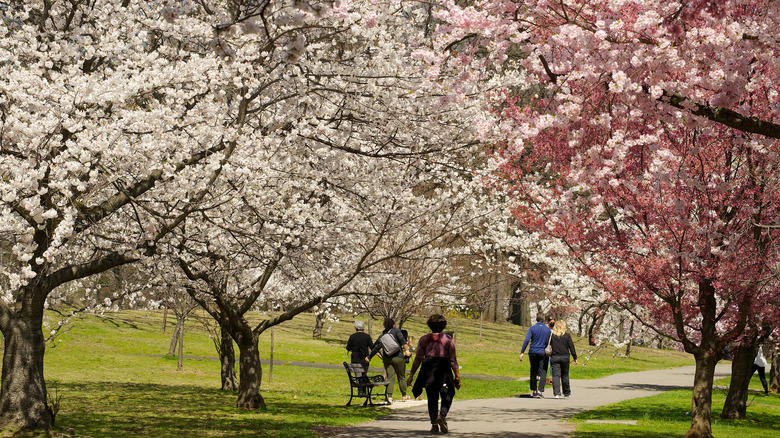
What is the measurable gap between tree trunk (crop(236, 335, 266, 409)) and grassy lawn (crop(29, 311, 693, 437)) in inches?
10.1

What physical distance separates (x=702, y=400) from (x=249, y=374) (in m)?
7.66

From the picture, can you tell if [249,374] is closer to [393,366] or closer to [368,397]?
[368,397]

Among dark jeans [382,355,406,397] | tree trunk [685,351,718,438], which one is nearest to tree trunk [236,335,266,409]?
dark jeans [382,355,406,397]

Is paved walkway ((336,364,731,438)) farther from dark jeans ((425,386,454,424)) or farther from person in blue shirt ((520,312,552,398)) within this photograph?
person in blue shirt ((520,312,552,398))

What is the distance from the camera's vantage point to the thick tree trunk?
9961mm

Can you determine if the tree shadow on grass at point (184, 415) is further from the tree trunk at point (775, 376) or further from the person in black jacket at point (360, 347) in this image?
the tree trunk at point (775, 376)

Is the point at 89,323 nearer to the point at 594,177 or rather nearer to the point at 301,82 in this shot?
the point at 301,82

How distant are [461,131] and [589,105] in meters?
3.79

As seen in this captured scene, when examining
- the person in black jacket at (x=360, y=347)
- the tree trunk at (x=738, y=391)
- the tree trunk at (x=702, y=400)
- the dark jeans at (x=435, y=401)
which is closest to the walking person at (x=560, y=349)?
the tree trunk at (x=738, y=391)

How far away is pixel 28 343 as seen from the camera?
401 inches

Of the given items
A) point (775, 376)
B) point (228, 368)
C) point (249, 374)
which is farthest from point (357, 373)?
point (775, 376)

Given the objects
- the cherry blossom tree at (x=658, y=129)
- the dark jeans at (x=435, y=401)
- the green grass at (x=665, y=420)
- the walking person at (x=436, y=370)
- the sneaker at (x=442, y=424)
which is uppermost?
the cherry blossom tree at (x=658, y=129)

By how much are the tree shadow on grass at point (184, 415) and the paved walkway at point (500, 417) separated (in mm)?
814

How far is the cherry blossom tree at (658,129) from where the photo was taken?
22.4 ft
